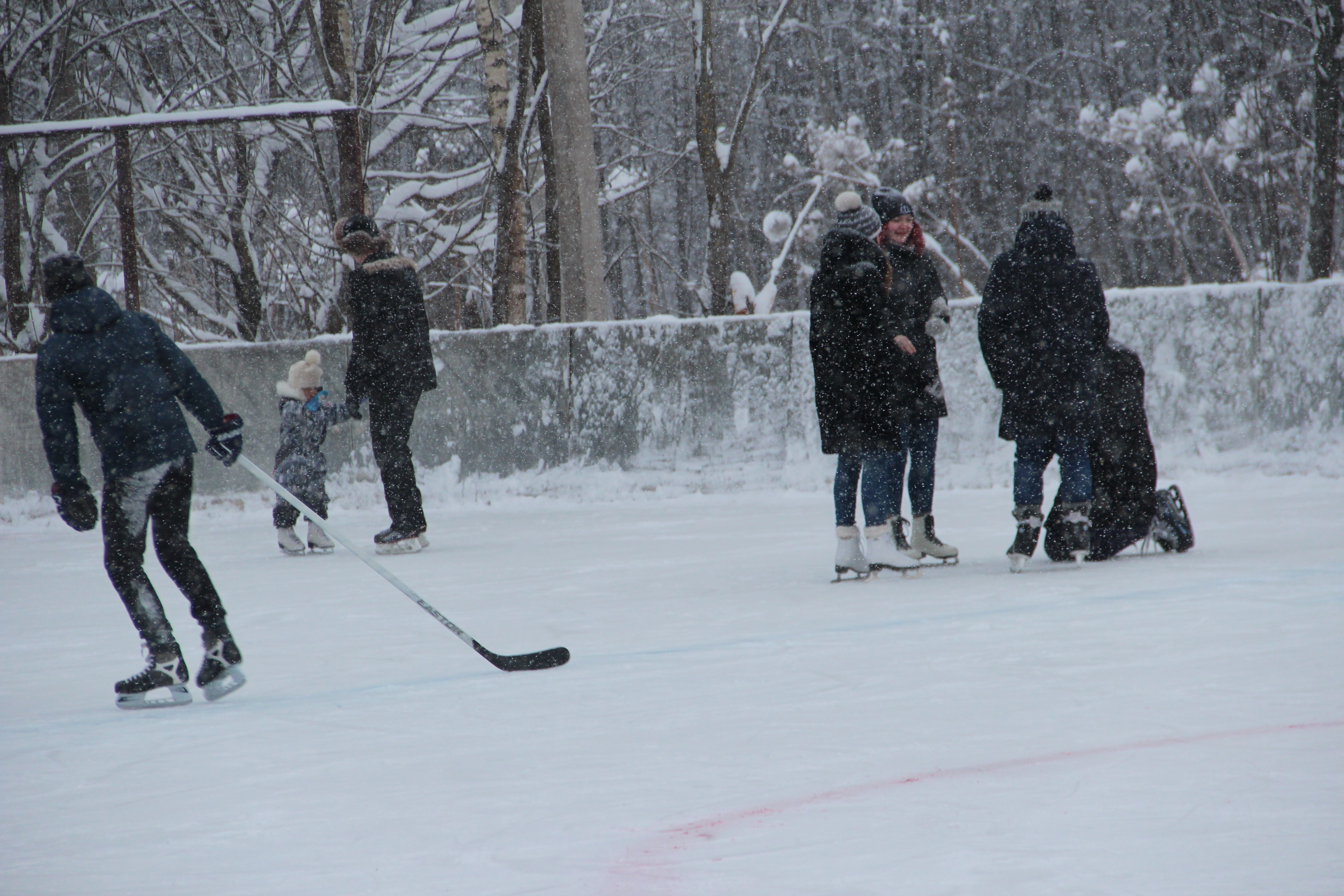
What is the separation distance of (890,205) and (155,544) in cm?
342

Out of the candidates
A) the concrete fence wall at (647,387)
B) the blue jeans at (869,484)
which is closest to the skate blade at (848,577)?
the blue jeans at (869,484)

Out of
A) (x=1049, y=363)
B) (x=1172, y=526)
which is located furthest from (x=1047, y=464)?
(x=1172, y=526)

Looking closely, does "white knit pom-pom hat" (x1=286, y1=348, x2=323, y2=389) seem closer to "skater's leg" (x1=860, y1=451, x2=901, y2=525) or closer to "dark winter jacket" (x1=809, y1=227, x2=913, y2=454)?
"dark winter jacket" (x1=809, y1=227, x2=913, y2=454)

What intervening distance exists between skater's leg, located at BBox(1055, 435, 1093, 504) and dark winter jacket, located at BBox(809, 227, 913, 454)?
2.36 feet

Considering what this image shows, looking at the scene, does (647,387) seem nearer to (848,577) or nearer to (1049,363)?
(848,577)

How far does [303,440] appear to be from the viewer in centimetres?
754

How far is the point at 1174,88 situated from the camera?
24.0 metres

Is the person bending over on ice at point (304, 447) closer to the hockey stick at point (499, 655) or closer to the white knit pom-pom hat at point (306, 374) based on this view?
the white knit pom-pom hat at point (306, 374)

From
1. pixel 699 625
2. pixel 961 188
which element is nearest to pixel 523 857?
pixel 699 625

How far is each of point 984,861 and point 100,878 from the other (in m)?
1.66

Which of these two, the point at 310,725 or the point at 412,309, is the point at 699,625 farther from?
the point at 412,309

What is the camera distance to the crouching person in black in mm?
5684

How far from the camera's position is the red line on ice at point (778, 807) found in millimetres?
2336

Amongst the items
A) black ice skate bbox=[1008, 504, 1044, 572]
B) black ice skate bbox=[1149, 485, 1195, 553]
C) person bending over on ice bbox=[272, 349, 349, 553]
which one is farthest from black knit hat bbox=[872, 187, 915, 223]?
person bending over on ice bbox=[272, 349, 349, 553]
